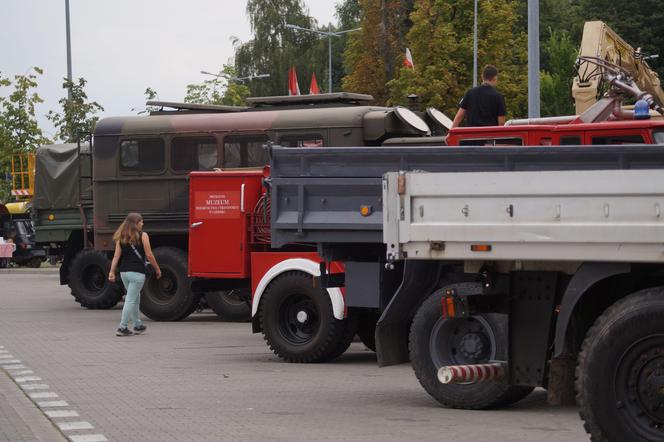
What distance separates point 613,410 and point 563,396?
889 millimetres

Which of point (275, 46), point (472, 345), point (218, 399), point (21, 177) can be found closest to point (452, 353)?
point (472, 345)

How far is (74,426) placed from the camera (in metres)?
10.7

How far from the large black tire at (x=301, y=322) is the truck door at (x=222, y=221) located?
77.2 inches

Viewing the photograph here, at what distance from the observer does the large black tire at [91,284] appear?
25.3 m

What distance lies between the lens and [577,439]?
9.84 metres

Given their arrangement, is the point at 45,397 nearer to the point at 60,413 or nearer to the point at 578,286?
the point at 60,413

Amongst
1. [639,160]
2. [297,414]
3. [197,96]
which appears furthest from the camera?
[197,96]

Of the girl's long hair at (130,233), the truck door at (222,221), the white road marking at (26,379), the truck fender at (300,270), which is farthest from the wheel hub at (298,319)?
the girl's long hair at (130,233)

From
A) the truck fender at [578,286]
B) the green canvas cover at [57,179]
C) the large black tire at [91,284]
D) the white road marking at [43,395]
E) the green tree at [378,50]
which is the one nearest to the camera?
the truck fender at [578,286]

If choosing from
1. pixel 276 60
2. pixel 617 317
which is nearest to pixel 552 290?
pixel 617 317

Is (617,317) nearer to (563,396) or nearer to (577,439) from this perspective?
(563,396)

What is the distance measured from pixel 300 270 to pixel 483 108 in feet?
8.58

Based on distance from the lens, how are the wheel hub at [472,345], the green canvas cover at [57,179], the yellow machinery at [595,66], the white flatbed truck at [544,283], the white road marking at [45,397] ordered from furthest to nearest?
1. the green canvas cover at [57,179]
2. the yellow machinery at [595,66]
3. the wheel hub at [472,345]
4. the white road marking at [45,397]
5. the white flatbed truck at [544,283]

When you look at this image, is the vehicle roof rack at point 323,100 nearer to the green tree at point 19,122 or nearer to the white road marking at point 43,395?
the white road marking at point 43,395
